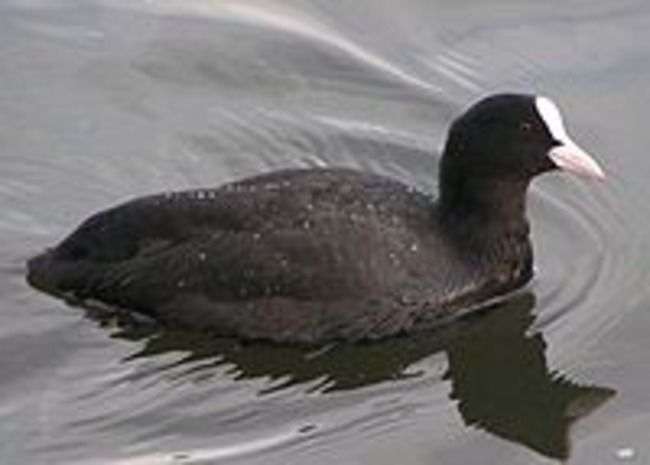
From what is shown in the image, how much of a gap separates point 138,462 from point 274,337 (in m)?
1.01

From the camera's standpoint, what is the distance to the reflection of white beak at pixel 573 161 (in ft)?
30.1

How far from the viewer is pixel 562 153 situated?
920cm

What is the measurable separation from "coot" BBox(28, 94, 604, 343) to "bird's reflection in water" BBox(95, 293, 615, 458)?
7cm

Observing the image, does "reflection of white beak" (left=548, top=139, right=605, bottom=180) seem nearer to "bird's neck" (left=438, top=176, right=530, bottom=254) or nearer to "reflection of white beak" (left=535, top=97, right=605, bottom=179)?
"reflection of white beak" (left=535, top=97, right=605, bottom=179)

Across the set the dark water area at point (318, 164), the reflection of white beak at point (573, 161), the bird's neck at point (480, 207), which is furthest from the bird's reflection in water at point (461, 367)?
the reflection of white beak at point (573, 161)

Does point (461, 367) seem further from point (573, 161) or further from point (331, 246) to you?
point (573, 161)

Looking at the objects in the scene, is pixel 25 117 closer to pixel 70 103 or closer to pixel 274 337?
pixel 70 103

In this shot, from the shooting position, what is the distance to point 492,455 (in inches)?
331

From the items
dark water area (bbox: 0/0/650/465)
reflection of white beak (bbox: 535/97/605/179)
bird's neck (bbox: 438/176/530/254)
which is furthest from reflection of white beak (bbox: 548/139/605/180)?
dark water area (bbox: 0/0/650/465)

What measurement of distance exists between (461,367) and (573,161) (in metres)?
0.96

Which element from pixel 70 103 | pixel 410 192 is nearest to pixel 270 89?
pixel 70 103

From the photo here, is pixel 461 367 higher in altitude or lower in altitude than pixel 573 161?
lower

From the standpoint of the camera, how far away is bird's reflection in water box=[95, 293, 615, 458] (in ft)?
28.6

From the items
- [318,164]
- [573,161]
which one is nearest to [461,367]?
[573,161]
